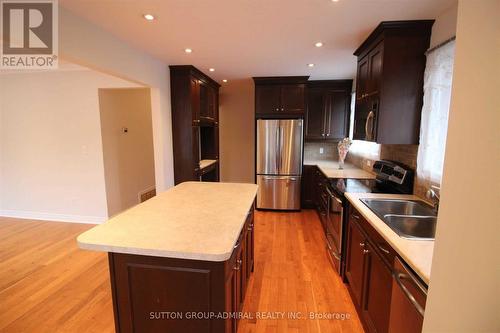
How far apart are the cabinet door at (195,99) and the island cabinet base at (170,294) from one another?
8.61 ft

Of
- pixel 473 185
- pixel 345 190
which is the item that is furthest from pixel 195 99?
pixel 473 185

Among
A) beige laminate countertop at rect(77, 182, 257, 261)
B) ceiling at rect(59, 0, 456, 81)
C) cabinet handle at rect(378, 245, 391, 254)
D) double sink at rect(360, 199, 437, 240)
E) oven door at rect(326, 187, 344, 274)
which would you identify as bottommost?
oven door at rect(326, 187, 344, 274)

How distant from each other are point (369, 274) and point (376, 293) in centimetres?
14

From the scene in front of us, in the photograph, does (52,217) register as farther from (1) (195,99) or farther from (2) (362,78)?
(2) (362,78)

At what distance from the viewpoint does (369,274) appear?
1.62 m

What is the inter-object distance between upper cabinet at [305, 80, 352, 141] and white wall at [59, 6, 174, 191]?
256 cm

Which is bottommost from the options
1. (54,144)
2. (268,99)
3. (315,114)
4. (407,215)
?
(407,215)

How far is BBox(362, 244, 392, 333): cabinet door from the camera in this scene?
1338 millimetres

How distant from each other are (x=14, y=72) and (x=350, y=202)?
5081mm

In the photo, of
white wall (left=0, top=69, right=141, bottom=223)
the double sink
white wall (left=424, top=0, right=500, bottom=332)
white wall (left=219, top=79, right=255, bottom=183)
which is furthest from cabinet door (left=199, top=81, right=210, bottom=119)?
white wall (left=424, top=0, right=500, bottom=332)

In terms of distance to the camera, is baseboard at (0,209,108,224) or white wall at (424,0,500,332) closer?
white wall at (424,0,500,332)

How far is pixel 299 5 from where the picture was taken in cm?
175

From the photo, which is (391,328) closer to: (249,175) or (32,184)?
(249,175)

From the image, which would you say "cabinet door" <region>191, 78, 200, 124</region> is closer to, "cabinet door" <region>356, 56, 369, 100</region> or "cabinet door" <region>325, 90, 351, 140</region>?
"cabinet door" <region>356, 56, 369, 100</region>
